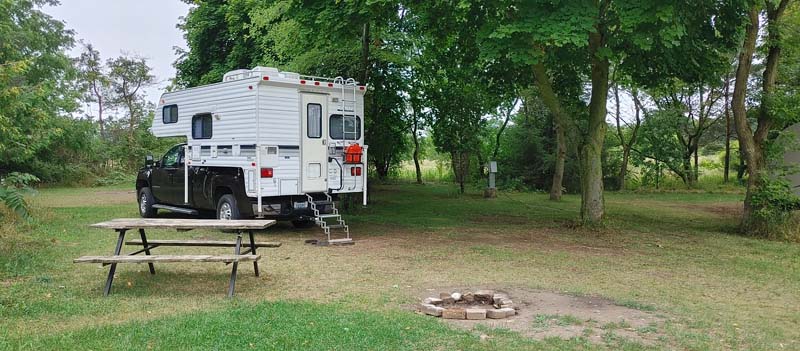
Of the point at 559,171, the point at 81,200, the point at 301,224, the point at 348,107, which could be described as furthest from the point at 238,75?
the point at 559,171

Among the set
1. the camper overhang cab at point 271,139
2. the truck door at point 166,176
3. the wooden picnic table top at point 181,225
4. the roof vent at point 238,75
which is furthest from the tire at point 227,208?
the wooden picnic table top at point 181,225

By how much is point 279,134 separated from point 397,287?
14.6ft

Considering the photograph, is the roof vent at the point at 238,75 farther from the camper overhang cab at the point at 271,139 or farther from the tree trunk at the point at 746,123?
the tree trunk at the point at 746,123

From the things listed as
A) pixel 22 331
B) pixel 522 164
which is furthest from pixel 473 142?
pixel 22 331

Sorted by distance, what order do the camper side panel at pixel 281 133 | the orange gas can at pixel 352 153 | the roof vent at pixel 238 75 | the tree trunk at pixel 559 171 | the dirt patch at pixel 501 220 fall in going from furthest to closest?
the tree trunk at pixel 559 171, the dirt patch at pixel 501 220, the orange gas can at pixel 352 153, the roof vent at pixel 238 75, the camper side panel at pixel 281 133

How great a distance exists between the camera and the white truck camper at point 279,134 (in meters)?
10.3

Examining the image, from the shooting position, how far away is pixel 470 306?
5930 mm

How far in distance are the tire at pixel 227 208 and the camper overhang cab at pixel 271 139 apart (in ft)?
0.46

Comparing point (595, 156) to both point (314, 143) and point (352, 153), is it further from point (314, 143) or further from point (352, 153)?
point (314, 143)

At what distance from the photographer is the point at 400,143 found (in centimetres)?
1959

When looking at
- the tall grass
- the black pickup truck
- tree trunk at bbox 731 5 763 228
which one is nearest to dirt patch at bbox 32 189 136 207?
the black pickup truck

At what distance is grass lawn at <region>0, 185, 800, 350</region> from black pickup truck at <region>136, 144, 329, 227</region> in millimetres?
568

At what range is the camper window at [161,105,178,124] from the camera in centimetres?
1208

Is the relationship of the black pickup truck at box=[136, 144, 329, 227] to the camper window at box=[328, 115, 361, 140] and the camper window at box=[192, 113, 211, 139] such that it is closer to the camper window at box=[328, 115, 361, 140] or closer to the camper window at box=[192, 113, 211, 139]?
the camper window at box=[192, 113, 211, 139]
